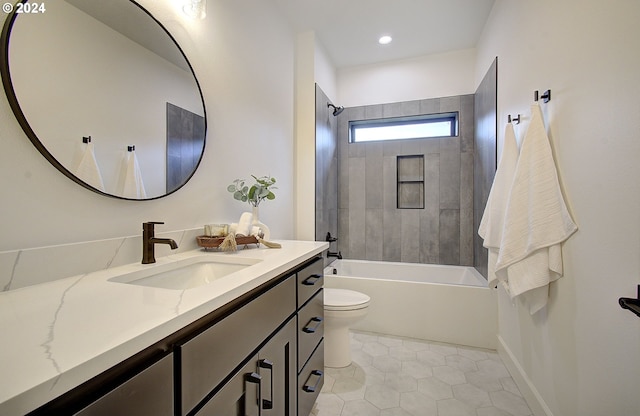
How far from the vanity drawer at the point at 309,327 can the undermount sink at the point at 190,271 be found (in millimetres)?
360

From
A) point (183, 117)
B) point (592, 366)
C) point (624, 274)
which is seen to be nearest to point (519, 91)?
point (624, 274)

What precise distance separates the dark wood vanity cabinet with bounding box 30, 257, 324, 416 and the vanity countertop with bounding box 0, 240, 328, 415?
0.05 metres

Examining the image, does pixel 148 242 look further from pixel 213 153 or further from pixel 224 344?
pixel 213 153

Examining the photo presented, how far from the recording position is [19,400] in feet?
1.15

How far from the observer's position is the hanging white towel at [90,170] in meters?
0.95

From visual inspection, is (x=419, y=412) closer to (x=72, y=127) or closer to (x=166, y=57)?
(x=72, y=127)

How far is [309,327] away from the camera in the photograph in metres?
1.39

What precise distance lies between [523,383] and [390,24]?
2.96 m

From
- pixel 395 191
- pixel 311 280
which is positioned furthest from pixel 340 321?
pixel 395 191

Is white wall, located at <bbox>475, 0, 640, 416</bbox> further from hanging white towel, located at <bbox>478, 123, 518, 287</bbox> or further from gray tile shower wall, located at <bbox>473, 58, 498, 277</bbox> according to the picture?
gray tile shower wall, located at <bbox>473, 58, 498, 277</bbox>

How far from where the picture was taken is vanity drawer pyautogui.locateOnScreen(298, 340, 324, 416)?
1284 mm

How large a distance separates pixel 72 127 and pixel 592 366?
81.7 inches

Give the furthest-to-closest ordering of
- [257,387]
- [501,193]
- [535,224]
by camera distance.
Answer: [501,193], [535,224], [257,387]

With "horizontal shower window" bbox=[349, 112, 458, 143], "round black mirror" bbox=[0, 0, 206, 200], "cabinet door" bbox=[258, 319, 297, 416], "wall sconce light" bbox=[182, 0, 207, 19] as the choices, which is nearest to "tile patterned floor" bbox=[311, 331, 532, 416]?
"cabinet door" bbox=[258, 319, 297, 416]
